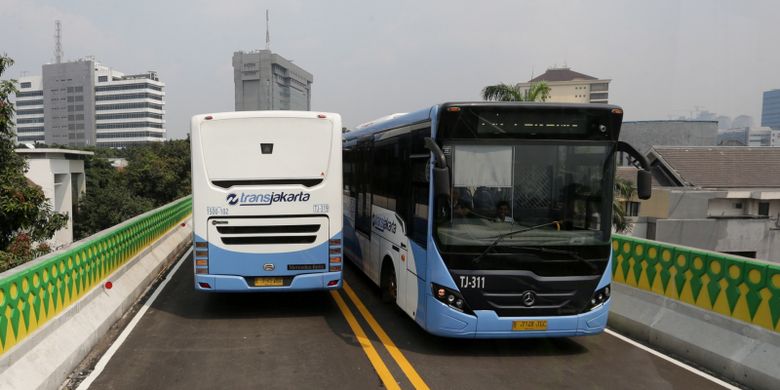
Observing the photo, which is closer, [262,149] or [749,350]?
[749,350]

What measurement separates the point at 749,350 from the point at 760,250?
41.8 meters

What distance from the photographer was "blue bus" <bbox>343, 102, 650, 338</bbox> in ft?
22.4

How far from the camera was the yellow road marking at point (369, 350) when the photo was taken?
6.22 m

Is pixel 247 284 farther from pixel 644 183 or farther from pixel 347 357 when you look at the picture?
pixel 644 183

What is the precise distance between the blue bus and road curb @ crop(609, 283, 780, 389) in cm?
112

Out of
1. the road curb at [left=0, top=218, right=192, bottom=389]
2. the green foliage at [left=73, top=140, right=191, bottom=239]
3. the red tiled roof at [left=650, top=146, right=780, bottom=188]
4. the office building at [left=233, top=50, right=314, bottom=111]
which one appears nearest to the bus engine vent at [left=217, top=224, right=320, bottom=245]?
the road curb at [left=0, top=218, right=192, bottom=389]

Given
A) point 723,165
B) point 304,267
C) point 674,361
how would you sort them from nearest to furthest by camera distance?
1. point 674,361
2. point 304,267
3. point 723,165

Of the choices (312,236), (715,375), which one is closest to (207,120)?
(312,236)

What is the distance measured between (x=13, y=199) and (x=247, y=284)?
23.4 ft

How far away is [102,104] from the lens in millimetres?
193375

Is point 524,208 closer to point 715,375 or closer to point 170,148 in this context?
point 715,375

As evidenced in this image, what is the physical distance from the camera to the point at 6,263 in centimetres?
1162

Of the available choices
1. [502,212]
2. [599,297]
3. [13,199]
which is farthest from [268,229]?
[13,199]

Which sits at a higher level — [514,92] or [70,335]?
[514,92]
